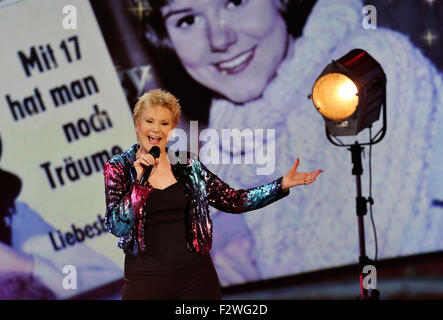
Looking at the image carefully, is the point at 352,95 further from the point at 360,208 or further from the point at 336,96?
the point at 360,208

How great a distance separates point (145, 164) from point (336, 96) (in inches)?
42.2

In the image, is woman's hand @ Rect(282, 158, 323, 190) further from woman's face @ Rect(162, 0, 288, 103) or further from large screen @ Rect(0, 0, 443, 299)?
woman's face @ Rect(162, 0, 288, 103)

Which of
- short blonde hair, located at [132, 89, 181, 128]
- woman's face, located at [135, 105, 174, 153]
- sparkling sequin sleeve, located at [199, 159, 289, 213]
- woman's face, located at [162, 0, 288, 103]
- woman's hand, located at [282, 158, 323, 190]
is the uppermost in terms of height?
woman's face, located at [162, 0, 288, 103]

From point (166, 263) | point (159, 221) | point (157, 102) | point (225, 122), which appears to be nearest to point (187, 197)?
point (159, 221)

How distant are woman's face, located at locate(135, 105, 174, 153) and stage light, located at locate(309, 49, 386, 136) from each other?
32.4 inches

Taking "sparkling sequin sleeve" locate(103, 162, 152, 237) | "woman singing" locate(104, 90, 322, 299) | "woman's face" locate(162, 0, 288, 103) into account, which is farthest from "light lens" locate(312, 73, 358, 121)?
"woman's face" locate(162, 0, 288, 103)

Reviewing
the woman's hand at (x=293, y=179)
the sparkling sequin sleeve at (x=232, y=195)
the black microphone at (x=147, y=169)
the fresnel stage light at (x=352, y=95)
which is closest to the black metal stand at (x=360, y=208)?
the fresnel stage light at (x=352, y=95)

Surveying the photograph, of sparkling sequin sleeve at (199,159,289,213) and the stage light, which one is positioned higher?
the stage light

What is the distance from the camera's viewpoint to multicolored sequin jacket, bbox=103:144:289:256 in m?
1.79

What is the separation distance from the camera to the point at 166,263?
1.88 meters

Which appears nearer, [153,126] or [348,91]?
[153,126]

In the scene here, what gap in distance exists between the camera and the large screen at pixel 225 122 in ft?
11.6

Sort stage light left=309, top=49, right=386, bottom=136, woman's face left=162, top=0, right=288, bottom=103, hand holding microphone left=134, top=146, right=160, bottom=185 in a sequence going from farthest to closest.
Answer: woman's face left=162, top=0, right=288, bottom=103 < stage light left=309, top=49, right=386, bottom=136 < hand holding microphone left=134, top=146, right=160, bottom=185

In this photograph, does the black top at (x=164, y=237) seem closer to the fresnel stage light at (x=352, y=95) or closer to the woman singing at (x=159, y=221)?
the woman singing at (x=159, y=221)
